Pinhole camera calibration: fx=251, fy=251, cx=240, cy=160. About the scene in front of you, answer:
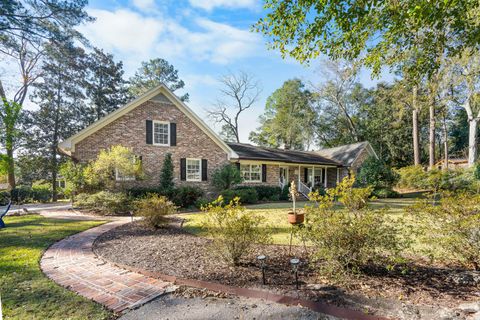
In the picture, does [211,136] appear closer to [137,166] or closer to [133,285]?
[137,166]

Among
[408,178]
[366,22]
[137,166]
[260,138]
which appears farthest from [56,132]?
[408,178]

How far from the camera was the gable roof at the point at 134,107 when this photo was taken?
13039mm

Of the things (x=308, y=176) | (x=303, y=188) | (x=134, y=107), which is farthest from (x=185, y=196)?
(x=308, y=176)

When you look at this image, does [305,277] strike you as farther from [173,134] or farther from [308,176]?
[308,176]

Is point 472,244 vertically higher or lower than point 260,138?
lower

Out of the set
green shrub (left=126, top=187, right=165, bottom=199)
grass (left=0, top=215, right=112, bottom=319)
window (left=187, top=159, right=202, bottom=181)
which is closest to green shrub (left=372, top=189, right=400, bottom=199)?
window (left=187, top=159, right=202, bottom=181)

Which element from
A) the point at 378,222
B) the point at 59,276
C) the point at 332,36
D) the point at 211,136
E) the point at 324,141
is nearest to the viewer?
the point at 378,222

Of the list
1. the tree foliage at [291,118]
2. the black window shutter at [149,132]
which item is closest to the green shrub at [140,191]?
the black window shutter at [149,132]

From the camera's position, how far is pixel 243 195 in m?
15.4

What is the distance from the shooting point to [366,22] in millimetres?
5000

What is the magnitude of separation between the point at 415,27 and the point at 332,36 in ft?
5.01

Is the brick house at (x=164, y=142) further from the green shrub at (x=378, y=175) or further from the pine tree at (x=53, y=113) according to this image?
the pine tree at (x=53, y=113)

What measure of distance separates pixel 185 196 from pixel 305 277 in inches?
441

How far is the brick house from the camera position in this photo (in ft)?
45.2
